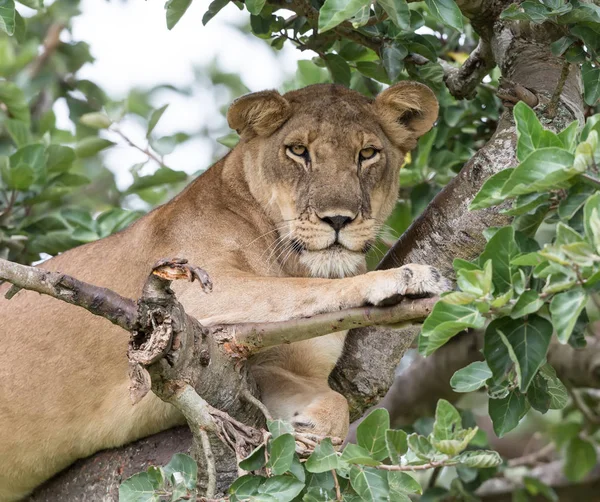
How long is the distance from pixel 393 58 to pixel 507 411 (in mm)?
2056

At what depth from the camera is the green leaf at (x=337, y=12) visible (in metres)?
2.95

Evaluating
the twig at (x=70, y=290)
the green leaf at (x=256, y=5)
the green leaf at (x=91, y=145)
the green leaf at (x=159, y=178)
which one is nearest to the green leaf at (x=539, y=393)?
the twig at (x=70, y=290)

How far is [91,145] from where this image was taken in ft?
19.8

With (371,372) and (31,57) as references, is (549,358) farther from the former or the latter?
(31,57)

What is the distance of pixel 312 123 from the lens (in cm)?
471

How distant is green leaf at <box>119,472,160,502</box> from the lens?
9.59 feet

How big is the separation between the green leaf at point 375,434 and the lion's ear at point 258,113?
2.17m

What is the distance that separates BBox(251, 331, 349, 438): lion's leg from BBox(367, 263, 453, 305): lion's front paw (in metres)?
0.65

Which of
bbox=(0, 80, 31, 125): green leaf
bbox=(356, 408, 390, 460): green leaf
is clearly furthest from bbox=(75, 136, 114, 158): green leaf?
bbox=(356, 408, 390, 460): green leaf

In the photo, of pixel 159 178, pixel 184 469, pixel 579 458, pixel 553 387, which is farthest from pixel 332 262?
pixel 579 458

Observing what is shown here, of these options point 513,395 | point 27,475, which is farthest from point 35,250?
point 513,395

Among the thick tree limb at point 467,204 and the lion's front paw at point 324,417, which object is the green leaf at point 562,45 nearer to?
the thick tree limb at point 467,204

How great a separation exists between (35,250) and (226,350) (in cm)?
237

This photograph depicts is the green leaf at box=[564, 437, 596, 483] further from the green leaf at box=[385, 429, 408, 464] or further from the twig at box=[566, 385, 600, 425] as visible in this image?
the green leaf at box=[385, 429, 408, 464]
